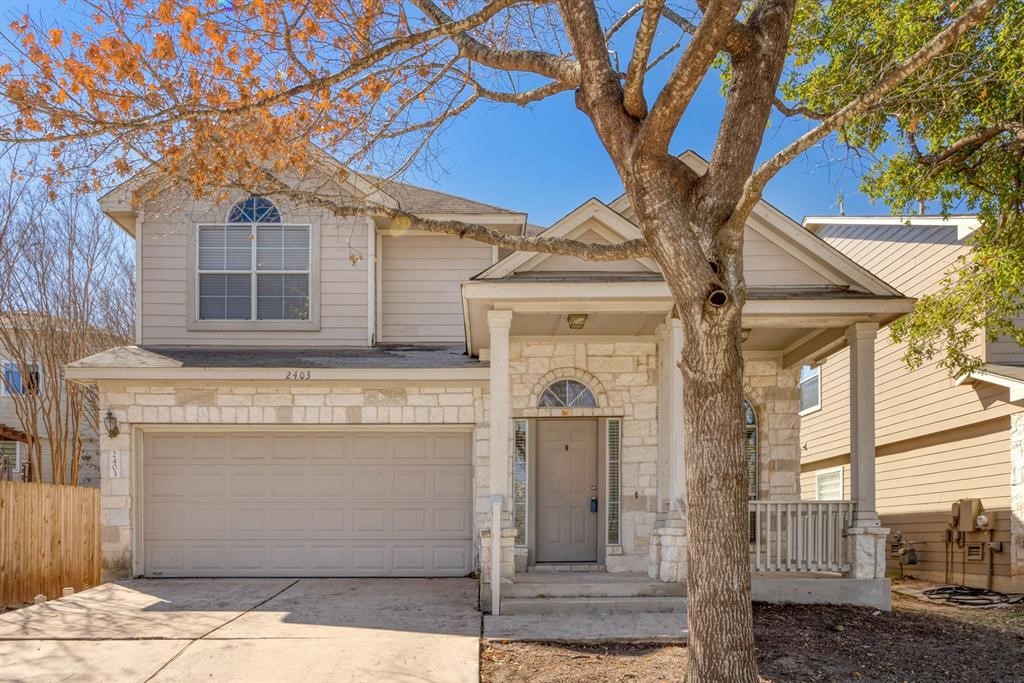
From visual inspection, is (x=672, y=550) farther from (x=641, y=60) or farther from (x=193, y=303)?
(x=193, y=303)

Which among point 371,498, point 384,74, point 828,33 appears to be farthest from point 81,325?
point 828,33

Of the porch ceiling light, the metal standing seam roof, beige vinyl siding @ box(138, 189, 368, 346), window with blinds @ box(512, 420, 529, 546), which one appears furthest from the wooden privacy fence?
the porch ceiling light

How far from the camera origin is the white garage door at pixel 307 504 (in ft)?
35.0

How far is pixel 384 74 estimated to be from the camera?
6.68 m

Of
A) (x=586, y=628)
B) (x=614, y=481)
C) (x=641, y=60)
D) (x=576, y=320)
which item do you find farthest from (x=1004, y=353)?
(x=641, y=60)

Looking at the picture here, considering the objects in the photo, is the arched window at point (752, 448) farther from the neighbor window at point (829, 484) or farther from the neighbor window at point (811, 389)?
the neighbor window at point (811, 389)

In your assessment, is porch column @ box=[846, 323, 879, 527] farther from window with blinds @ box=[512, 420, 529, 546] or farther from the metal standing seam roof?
the metal standing seam roof

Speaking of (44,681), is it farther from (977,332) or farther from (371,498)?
(977,332)

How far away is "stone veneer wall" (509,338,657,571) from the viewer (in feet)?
32.7

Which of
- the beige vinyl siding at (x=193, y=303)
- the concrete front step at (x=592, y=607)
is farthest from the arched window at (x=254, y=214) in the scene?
the concrete front step at (x=592, y=607)

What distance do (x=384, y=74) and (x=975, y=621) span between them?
7.46 metres

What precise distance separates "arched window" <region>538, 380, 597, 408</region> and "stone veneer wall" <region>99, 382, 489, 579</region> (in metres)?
0.84

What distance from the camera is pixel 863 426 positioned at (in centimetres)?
865

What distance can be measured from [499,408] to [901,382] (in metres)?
7.59
